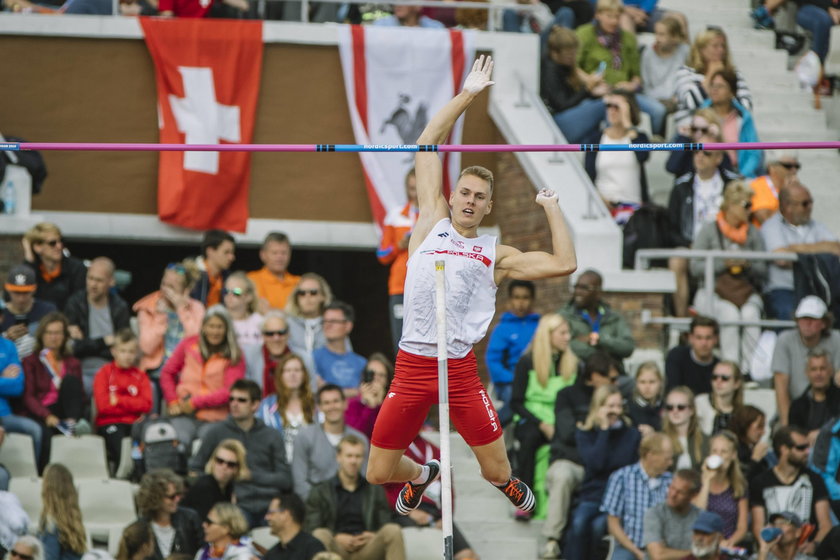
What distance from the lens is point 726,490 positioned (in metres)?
13.3

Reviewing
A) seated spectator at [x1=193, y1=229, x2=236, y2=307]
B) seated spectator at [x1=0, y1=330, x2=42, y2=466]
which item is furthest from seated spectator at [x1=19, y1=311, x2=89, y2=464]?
seated spectator at [x1=193, y1=229, x2=236, y2=307]

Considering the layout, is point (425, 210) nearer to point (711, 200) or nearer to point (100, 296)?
point (100, 296)

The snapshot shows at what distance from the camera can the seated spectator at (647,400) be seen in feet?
45.1

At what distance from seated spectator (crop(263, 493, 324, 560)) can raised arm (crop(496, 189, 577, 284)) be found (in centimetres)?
317

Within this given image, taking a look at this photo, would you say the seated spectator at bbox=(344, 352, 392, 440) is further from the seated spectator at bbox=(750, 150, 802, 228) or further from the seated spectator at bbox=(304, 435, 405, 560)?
the seated spectator at bbox=(750, 150, 802, 228)

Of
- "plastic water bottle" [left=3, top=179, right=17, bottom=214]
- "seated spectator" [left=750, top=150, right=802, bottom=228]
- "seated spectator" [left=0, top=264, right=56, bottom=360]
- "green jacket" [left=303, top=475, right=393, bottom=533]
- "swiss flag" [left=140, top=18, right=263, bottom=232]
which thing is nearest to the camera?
"green jacket" [left=303, top=475, right=393, bottom=533]

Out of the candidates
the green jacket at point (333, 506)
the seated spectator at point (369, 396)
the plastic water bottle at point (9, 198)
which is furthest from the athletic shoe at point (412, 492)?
the plastic water bottle at point (9, 198)

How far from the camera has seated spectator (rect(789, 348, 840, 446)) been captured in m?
14.0

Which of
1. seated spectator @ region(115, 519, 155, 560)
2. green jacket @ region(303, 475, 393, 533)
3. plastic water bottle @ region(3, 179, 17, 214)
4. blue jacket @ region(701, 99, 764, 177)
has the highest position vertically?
blue jacket @ region(701, 99, 764, 177)

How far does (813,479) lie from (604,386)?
1745mm

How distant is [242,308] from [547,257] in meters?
5.02

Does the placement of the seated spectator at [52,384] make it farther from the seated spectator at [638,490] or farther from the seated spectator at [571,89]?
the seated spectator at [571,89]

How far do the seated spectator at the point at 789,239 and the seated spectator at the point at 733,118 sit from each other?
3.88 ft

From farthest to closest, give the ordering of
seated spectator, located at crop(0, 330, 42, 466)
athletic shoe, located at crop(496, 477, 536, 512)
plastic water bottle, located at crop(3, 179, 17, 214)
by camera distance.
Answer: plastic water bottle, located at crop(3, 179, 17, 214), seated spectator, located at crop(0, 330, 42, 466), athletic shoe, located at crop(496, 477, 536, 512)
